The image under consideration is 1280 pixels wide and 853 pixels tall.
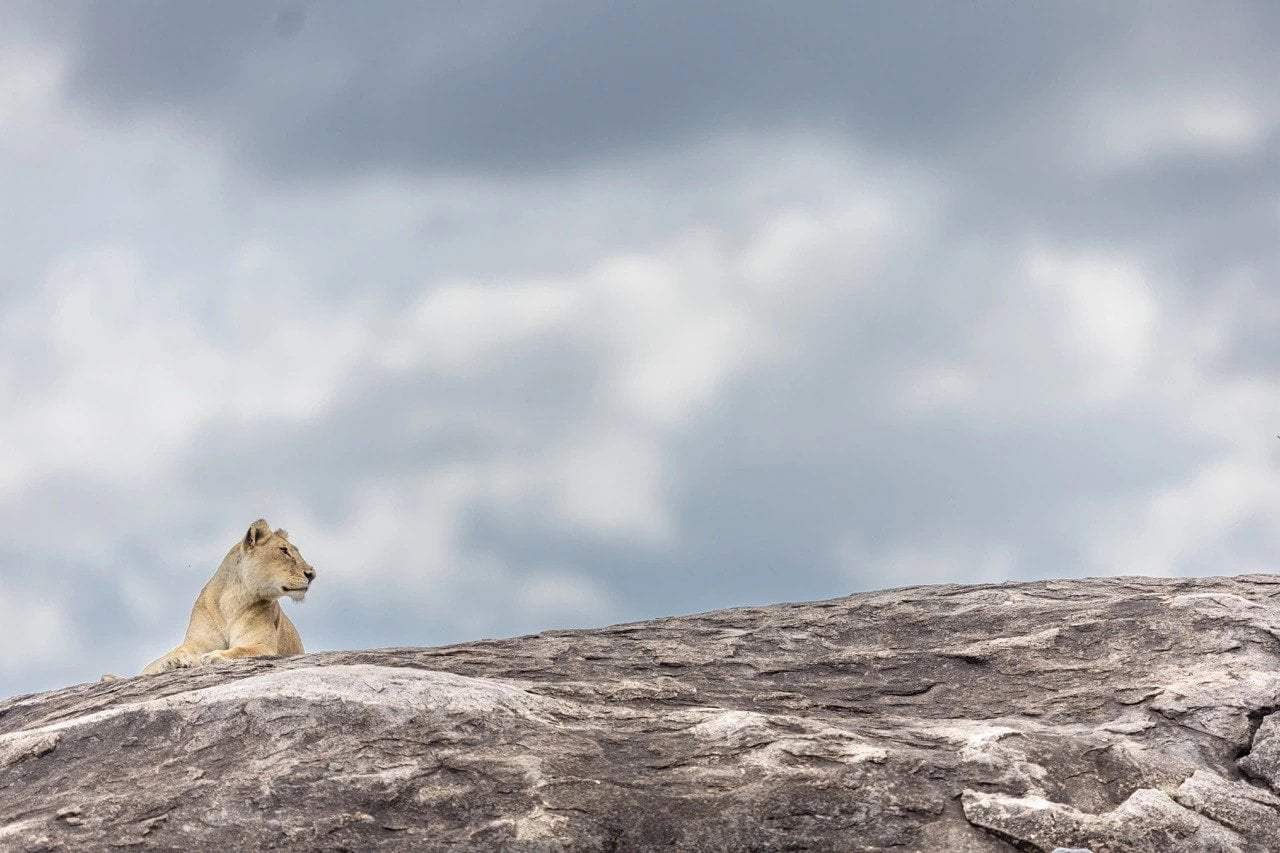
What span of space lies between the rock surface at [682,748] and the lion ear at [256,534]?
4.32 meters

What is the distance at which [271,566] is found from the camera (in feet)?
57.5

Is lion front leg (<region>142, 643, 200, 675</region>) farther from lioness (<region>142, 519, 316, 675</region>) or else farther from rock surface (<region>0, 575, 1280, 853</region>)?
rock surface (<region>0, 575, 1280, 853</region>)

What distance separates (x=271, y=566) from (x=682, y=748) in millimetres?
8548

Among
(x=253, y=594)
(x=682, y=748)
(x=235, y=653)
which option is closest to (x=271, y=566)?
(x=253, y=594)

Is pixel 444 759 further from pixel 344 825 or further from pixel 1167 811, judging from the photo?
pixel 1167 811

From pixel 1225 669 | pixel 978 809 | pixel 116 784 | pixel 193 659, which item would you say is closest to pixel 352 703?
pixel 116 784

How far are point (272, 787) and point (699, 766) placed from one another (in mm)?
3167

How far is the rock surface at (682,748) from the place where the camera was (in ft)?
31.8

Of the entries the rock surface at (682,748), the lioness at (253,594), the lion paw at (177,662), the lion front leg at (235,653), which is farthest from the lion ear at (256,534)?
the rock surface at (682,748)

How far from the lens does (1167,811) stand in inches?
400

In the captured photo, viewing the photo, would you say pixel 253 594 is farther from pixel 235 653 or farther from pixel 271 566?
pixel 235 653

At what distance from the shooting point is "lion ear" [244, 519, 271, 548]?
17.7 metres

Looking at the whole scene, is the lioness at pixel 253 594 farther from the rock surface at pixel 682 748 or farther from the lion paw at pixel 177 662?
the rock surface at pixel 682 748

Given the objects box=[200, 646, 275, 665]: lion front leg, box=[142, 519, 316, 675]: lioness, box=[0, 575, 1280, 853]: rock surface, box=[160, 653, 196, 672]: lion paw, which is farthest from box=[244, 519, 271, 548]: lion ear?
box=[0, 575, 1280, 853]: rock surface
